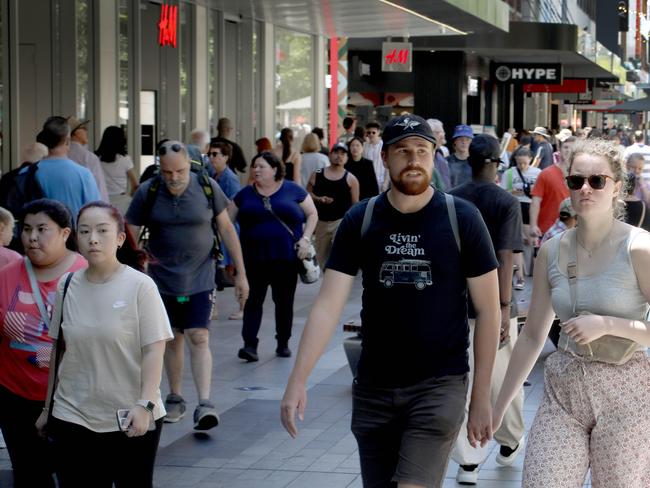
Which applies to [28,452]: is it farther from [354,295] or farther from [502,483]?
[354,295]

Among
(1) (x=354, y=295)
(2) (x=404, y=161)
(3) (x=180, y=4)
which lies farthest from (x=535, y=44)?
(2) (x=404, y=161)

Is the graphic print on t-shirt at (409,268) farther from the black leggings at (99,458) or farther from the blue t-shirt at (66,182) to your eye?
the blue t-shirt at (66,182)

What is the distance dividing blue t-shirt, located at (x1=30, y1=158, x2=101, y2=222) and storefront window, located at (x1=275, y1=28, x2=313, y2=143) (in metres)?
14.7

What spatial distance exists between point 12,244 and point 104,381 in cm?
434

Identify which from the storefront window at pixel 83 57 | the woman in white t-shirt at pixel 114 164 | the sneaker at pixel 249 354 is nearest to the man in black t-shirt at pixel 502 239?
the sneaker at pixel 249 354

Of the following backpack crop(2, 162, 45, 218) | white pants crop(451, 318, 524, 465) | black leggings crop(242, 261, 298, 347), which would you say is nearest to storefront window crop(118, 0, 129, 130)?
black leggings crop(242, 261, 298, 347)

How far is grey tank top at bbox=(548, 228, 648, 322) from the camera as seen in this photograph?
15.9ft

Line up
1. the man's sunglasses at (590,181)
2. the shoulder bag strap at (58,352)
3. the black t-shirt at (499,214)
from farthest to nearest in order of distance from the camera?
1. the black t-shirt at (499,214)
2. the shoulder bag strap at (58,352)
3. the man's sunglasses at (590,181)

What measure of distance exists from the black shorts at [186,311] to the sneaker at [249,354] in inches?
98.3

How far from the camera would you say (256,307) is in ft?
36.4

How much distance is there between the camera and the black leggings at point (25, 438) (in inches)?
241

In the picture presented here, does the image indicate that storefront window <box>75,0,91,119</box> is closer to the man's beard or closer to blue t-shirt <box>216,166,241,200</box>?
blue t-shirt <box>216,166,241,200</box>

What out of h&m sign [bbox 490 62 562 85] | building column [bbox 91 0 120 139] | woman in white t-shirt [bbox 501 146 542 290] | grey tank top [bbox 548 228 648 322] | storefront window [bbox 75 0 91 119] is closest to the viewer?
grey tank top [bbox 548 228 648 322]

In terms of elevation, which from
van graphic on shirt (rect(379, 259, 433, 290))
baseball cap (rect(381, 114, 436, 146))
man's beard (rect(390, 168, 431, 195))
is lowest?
van graphic on shirt (rect(379, 259, 433, 290))
